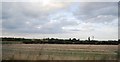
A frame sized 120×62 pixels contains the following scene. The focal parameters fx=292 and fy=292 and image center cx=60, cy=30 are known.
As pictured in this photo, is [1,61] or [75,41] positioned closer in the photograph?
[1,61]

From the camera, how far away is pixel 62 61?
25.5 meters

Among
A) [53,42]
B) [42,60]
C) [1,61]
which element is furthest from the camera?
[53,42]

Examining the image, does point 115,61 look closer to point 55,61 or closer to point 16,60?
point 55,61

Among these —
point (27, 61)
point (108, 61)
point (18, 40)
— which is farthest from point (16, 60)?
point (18, 40)

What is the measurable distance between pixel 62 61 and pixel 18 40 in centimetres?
8912

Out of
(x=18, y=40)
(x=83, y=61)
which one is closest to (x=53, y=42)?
(x=18, y=40)

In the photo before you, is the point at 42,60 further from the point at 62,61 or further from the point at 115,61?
the point at 115,61

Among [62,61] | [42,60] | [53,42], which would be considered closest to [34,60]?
[42,60]

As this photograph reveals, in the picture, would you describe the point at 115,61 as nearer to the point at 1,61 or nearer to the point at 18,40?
the point at 1,61

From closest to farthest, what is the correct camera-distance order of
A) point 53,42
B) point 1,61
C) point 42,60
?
point 1,61, point 42,60, point 53,42

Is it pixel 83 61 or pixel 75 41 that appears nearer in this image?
pixel 83 61

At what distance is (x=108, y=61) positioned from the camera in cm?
2552

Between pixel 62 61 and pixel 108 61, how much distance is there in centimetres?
402

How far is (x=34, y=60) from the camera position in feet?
83.5
